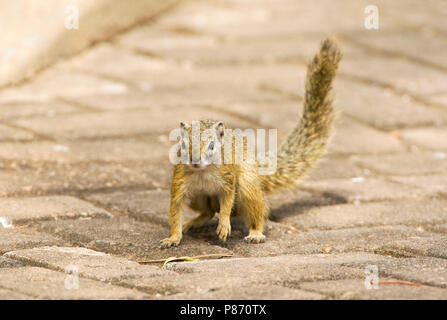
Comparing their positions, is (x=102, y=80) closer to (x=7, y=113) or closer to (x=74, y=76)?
(x=74, y=76)

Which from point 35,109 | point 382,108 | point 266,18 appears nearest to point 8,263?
point 35,109

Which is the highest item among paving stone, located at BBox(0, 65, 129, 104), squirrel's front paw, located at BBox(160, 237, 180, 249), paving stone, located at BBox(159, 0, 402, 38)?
paving stone, located at BBox(159, 0, 402, 38)

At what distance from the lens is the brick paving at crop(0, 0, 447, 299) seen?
3869 millimetres

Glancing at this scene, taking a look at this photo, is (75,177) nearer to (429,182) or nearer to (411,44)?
(429,182)

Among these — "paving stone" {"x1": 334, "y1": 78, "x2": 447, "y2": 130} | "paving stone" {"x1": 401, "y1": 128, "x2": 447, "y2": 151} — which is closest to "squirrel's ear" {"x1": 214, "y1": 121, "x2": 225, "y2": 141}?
"paving stone" {"x1": 401, "y1": 128, "x2": 447, "y2": 151}

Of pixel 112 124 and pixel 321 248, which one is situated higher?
pixel 112 124

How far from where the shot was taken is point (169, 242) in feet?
14.7

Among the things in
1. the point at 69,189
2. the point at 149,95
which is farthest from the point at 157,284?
the point at 149,95

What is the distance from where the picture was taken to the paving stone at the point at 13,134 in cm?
626

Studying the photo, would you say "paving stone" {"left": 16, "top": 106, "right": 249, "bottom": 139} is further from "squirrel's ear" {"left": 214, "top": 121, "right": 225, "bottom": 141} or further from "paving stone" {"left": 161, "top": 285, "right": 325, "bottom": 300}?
"paving stone" {"left": 161, "top": 285, "right": 325, "bottom": 300}

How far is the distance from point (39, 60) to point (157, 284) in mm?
4814

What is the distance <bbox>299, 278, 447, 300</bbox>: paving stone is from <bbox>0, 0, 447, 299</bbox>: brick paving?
0.01 meters

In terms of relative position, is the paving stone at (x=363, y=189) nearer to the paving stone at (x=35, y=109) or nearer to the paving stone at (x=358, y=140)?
the paving stone at (x=358, y=140)

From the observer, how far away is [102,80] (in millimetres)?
7898
